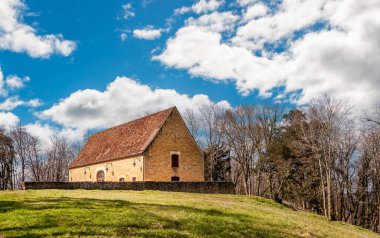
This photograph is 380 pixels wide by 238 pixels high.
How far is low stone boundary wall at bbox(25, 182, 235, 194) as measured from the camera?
2848cm

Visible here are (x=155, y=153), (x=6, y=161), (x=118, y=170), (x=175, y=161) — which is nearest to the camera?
(x=155, y=153)

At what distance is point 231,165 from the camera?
66.4 m

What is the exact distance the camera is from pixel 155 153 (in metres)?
40.0

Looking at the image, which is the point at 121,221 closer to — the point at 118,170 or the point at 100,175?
the point at 118,170

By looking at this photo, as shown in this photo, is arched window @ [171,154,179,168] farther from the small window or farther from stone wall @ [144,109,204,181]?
stone wall @ [144,109,204,181]

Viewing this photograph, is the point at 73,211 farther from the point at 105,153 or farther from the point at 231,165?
the point at 231,165

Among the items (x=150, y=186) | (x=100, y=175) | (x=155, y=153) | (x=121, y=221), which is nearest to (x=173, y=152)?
(x=155, y=153)

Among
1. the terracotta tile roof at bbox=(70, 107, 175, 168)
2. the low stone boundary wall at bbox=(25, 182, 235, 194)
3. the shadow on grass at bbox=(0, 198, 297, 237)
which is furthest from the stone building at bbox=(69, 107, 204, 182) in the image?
the shadow on grass at bbox=(0, 198, 297, 237)

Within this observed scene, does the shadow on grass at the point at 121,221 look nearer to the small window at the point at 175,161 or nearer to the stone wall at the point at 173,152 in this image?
the stone wall at the point at 173,152

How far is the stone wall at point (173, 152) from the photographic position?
3966cm

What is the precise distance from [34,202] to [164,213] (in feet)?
20.3

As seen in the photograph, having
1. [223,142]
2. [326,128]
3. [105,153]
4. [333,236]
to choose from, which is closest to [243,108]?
[223,142]

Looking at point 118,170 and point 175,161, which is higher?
point 175,161

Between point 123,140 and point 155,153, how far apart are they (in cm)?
813
